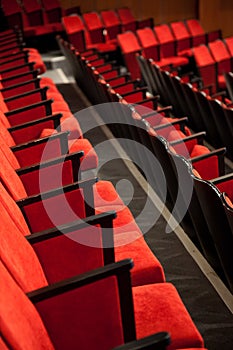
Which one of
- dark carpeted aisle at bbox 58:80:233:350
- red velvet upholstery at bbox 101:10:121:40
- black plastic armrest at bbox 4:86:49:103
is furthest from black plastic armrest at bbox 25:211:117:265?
red velvet upholstery at bbox 101:10:121:40

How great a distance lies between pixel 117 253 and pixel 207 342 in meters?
0.09

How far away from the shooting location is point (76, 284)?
345 millimetres

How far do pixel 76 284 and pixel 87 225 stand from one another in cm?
8

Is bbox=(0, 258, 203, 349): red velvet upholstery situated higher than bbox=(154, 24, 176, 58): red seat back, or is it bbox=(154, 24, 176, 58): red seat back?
bbox=(154, 24, 176, 58): red seat back

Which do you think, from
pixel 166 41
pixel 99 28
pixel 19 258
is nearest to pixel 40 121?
pixel 19 258

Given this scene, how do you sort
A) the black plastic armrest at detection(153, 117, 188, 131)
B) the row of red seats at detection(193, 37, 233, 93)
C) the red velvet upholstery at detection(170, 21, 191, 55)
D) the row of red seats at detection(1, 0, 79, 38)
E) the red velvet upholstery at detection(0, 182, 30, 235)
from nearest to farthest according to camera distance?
1. the red velvet upholstery at detection(0, 182, 30, 235)
2. the black plastic armrest at detection(153, 117, 188, 131)
3. the row of red seats at detection(193, 37, 233, 93)
4. the red velvet upholstery at detection(170, 21, 191, 55)
5. the row of red seats at detection(1, 0, 79, 38)

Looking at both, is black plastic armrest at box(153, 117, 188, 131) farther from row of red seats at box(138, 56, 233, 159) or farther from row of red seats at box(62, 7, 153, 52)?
row of red seats at box(62, 7, 153, 52)

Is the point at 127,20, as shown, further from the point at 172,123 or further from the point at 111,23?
the point at 172,123

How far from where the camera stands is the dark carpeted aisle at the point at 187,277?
18.7 inches

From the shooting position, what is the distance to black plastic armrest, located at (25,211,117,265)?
416 mm

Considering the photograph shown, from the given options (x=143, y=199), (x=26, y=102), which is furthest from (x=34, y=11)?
(x=143, y=199)

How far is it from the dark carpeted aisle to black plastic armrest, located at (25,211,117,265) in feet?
0.33

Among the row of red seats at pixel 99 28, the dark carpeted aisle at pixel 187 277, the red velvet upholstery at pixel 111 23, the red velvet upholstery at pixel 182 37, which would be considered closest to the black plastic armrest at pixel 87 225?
the dark carpeted aisle at pixel 187 277

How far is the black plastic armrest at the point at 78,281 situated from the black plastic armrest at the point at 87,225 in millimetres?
73
